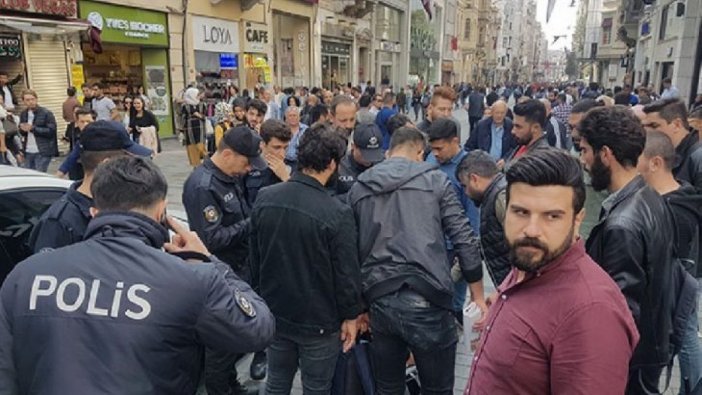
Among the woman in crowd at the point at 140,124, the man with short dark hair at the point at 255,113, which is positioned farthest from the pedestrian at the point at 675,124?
the woman in crowd at the point at 140,124

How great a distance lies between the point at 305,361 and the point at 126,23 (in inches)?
526

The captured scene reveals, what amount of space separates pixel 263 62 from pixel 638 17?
73.6ft

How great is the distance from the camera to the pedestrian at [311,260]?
2473 mm

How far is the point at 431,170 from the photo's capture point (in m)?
2.70

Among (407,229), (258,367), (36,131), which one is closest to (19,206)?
(258,367)

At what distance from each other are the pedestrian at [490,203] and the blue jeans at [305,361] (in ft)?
3.29

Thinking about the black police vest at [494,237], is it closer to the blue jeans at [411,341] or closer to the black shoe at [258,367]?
the blue jeans at [411,341]

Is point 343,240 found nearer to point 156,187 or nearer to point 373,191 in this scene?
point 373,191

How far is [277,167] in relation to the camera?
3896 mm

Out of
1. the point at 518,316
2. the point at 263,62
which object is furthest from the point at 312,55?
the point at 518,316

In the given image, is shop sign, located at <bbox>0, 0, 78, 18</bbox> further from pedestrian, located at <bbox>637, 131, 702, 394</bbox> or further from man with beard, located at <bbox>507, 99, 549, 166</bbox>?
pedestrian, located at <bbox>637, 131, 702, 394</bbox>

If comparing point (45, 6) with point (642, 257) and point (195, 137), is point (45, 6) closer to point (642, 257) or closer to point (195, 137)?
point (195, 137)

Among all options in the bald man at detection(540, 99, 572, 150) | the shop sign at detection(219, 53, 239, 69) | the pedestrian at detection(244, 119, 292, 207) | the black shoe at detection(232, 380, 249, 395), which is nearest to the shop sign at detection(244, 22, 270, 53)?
the shop sign at detection(219, 53, 239, 69)

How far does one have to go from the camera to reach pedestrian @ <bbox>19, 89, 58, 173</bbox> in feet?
26.0
